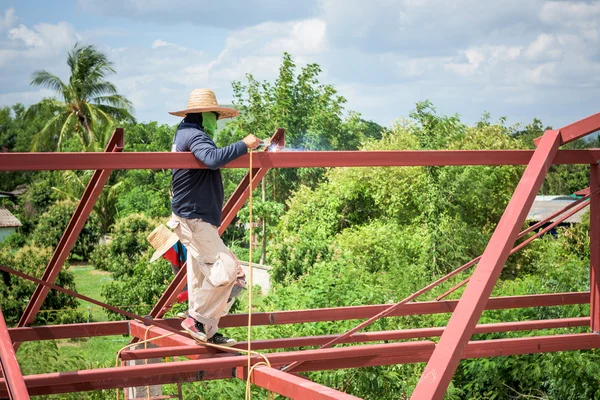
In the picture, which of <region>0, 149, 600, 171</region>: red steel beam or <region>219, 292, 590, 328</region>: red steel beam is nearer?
<region>0, 149, 600, 171</region>: red steel beam

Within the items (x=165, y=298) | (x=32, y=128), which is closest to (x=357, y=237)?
(x=165, y=298)

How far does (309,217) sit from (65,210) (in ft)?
46.7

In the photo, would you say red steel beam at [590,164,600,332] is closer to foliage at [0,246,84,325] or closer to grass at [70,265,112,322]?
foliage at [0,246,84,325]

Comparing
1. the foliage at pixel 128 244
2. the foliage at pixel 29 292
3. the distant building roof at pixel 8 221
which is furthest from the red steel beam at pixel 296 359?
the distant building roof at pixel 8 221

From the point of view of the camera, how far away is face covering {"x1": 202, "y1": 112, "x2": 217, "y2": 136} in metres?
5.27

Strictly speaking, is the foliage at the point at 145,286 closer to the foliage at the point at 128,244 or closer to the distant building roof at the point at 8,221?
the foliage at the point at 128,244

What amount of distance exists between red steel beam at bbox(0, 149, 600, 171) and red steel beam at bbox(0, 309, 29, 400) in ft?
3.05

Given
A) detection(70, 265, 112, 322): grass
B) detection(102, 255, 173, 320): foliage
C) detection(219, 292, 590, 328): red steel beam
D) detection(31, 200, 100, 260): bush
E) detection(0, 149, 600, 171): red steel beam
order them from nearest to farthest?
detection(0, 149, 600, 171): red steel beam
detection(219, 292, 590, 328): red steel beam
detection(102, 255, 173, 320): foliage
detection(70, 265, 112, 322): grass
detection(31, 200, 100, 260): bush

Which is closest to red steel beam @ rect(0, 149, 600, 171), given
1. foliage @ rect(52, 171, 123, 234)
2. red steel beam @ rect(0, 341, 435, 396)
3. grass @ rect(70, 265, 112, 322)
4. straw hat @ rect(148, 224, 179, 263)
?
red steel beam @ rect(0, 341, 435, 396)

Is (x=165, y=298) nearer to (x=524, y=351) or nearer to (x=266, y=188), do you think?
(x=524, y=351)

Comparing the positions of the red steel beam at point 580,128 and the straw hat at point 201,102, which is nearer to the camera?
the red steel beam at point 580,128

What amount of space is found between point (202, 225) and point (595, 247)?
8.95 ft

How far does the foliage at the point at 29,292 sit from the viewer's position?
866 inches

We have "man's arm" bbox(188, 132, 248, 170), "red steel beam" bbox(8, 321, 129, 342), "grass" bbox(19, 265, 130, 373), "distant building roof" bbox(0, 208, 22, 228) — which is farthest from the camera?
"distant building roof" bbox(0, 208, 22, 228)
